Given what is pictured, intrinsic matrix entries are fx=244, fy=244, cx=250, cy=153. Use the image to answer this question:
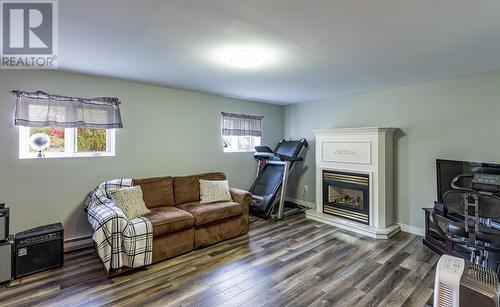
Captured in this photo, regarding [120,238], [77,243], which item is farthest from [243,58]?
[77,243]

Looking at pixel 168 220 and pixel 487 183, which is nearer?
pixel 487 183

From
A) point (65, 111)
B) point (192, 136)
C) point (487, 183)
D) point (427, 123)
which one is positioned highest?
point (65, 111)

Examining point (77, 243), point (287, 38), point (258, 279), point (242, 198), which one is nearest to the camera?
point (287, 38)

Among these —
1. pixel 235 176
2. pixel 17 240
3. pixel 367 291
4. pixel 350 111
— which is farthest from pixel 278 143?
pixel 17 240

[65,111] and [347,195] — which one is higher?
[65,111]

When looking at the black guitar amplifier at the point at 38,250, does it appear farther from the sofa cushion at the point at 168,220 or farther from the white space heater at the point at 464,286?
the white space heater at the point at 464,286

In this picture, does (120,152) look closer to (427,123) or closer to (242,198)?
Answer: (242,198)

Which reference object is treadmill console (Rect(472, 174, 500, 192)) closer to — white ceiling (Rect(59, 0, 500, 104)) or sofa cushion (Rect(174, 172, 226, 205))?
white ceiling (Rect(59, 0, 500, 104))

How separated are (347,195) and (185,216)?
2.84m

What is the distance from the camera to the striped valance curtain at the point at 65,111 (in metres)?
2.85

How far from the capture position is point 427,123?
3643 mm

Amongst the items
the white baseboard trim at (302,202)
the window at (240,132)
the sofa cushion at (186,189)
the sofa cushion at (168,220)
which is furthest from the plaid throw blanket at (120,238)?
the white baseboard trim at (302,202)

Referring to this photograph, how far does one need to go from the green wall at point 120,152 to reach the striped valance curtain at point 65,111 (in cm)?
10

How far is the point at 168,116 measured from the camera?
4.03m
